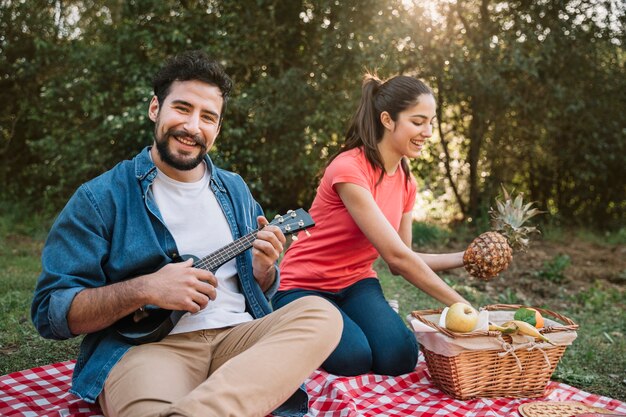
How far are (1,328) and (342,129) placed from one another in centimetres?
534

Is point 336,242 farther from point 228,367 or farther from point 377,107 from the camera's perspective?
point 228,367

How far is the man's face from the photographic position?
285 cm

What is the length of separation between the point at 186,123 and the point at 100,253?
711 mm

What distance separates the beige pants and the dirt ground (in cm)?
391

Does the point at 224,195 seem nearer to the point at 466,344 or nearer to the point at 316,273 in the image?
the point at 316,273

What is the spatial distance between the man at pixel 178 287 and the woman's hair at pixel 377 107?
1.03 meters

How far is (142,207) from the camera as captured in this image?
8.95 ft

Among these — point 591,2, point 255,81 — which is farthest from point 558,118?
point 255,81

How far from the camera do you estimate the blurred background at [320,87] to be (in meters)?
8.40

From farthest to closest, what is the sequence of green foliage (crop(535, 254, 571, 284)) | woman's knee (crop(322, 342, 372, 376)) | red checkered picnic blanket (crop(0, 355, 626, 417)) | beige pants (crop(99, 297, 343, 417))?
green foliage (crop(535, 254, 571, 284)), woman's knee (crop(322, 342, 372, 376)), red checkered picnic blanket (crop(0, 355, 626, 417)), beige pants (crop(99, 297, 343, 417))

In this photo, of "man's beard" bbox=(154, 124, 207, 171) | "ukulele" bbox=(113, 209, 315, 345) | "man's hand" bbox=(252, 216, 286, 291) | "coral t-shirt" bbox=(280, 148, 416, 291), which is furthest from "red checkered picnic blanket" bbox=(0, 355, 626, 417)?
"man's beard" bbox=(154, 124, 207, 171)

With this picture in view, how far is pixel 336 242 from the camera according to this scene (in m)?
3.78

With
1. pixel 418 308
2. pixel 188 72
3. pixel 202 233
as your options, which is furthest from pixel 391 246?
pixel 418 308

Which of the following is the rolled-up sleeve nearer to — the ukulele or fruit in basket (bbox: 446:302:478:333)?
the ukulele
